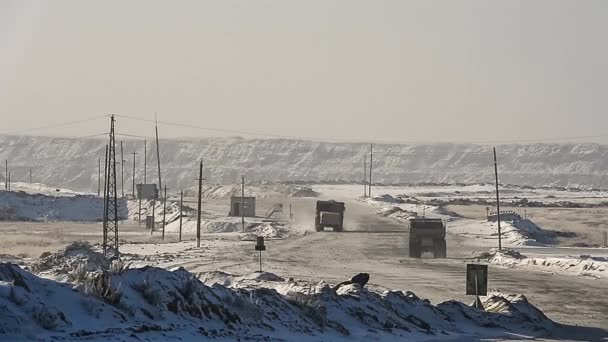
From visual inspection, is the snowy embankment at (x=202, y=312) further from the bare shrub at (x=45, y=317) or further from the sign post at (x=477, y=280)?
the sign post at (x=477, y=280)

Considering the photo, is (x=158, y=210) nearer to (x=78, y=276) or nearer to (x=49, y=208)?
(x=49, y=208)

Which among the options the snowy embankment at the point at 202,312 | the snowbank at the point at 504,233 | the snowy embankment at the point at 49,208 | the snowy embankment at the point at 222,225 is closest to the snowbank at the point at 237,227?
the snowy embankment at the point at 222,225

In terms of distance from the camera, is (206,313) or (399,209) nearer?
(206,313)

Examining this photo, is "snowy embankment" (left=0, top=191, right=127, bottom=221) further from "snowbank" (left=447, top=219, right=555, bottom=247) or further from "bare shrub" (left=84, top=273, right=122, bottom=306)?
"bare shrub" (left=84, top=273, right=122, bottom=306)

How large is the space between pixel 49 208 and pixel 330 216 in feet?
201

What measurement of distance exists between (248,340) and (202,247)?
59.1 m

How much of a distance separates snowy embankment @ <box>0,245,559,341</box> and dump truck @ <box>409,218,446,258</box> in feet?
133

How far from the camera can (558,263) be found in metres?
59.4

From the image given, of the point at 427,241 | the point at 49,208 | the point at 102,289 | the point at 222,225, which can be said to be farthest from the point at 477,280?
the point at 49,208

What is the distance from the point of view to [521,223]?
10006 centimetres

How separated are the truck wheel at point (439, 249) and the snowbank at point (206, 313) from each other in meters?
40.6

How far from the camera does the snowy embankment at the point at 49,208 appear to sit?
146413 mm

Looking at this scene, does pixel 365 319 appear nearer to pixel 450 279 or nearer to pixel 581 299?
pixel 581 299

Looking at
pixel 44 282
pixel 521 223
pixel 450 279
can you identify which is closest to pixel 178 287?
pixel 44 282
